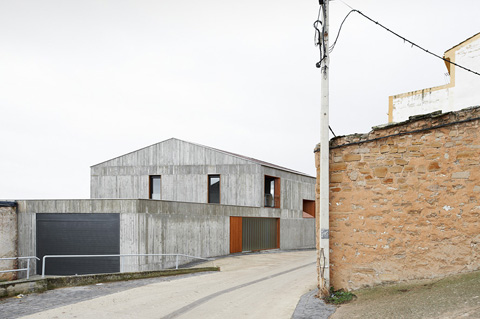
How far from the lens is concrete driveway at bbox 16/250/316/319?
8.26 m

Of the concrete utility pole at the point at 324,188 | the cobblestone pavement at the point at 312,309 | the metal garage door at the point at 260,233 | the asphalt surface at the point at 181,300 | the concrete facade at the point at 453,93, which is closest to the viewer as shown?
the cobblestone pavement at the point at 312,309

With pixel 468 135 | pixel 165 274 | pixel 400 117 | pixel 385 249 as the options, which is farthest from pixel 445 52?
pixel 165 274

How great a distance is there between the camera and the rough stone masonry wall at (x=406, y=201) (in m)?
8.05

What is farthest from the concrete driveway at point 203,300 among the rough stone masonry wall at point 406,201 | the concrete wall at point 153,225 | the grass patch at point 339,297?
the concrete wall at point 153,225

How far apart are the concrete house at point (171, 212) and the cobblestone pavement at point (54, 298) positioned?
170 inches

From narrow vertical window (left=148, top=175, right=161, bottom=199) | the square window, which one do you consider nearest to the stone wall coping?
narrow vertical window (left=148, top=175, right=161, bottom=199)

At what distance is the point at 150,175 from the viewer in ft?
93.2

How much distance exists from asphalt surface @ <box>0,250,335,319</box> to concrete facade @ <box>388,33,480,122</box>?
10838mm

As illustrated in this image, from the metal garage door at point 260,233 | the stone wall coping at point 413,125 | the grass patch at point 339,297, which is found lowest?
the metal garage door at point 260,233

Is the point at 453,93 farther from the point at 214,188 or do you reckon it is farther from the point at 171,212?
the point at 214,188

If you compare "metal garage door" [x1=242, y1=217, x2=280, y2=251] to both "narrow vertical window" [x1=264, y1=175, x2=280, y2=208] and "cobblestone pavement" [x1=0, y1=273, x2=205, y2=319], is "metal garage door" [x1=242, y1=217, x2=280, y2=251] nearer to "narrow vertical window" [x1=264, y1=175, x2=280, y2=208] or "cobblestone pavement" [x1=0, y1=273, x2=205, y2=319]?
"narrow vertical window" [x1=264, y1=175, x2=280, y2=208]

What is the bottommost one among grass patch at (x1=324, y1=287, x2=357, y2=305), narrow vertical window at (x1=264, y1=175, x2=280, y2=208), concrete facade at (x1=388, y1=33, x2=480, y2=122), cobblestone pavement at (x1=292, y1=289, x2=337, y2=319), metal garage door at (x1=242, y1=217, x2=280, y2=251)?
metal garage door at (x1=242, y1=217, x2=280, y2=251)

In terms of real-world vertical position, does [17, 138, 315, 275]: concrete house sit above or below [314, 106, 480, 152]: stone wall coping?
below

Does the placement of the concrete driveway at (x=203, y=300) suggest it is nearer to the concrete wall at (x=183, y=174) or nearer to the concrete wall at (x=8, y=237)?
the concrete wall at (x=8, y=237)
